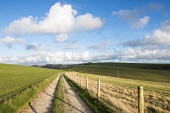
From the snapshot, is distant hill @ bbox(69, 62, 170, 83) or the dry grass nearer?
the dry grass

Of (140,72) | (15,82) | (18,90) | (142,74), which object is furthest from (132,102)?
(140,72)

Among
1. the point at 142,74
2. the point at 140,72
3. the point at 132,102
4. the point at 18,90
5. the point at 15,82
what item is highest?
the point at 132,102

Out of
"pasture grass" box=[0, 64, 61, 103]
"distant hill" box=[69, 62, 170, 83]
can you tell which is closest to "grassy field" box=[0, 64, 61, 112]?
"pasture grass" box=[0, 64, 61, 103]

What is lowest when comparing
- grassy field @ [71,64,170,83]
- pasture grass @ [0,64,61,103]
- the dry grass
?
grassy field @ [71,64,170,83]

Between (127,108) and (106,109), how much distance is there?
140cm

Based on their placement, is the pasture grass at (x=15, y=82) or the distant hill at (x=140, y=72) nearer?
the pasture grass at (x=15, y=82)

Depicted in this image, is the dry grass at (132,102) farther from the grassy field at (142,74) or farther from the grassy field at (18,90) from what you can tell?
the grassy field at (142,74)

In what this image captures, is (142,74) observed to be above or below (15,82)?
below

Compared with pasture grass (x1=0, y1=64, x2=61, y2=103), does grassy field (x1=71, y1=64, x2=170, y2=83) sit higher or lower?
lower

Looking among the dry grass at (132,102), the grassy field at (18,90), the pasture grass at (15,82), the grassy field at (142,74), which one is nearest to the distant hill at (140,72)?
the grassy field at (142,74)

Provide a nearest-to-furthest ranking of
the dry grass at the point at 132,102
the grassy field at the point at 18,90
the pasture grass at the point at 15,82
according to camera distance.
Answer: the dry grass at the point at 132,102 → the grassy field at the point at 18,90 → the pasture grass at the point at 15,82

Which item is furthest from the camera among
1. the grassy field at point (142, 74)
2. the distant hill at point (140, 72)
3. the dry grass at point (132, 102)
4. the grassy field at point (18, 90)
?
the distant hill at point (140, 72)

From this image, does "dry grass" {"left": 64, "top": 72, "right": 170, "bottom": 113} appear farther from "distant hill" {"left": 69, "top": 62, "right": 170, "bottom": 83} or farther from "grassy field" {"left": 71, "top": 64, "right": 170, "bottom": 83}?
"distant hill" {"left": 69, "top": 62, "right": 170, "bottom": 83}

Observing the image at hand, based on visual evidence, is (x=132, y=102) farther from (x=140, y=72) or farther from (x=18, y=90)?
(x=140, y=72)
